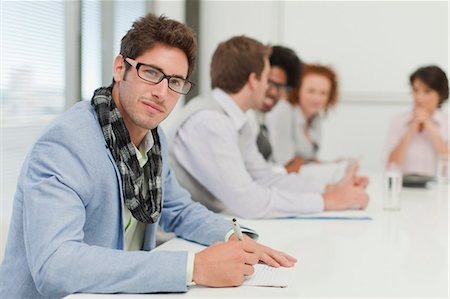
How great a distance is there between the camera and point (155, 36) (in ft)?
4.43

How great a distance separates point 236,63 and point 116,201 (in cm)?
112

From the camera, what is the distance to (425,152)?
3.50m

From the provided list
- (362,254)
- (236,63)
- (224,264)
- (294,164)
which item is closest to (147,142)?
(224,264)

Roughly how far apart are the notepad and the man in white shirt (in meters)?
0.66

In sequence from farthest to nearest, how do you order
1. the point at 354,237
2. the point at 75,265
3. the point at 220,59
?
1. the point at 220,59
2. the point at 354,237
3. the point at 75,265

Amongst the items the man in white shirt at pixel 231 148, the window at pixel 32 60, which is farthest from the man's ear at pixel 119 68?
the window at pixel 32 60

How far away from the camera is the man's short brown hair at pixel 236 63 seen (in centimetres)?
225

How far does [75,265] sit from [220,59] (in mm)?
1406

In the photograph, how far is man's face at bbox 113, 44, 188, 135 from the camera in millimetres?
1334

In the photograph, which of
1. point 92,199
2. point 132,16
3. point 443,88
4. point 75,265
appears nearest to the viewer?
point 75,265

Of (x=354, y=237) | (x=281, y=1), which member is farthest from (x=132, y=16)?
(x=354, y=237)

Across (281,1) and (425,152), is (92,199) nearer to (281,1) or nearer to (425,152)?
(425,152)

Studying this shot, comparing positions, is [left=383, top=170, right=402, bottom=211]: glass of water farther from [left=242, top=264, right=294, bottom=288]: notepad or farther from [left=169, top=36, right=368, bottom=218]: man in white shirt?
[left=242, top=264, right=294, bottom=288]: notepad

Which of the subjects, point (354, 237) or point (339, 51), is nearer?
point (354, 237)
